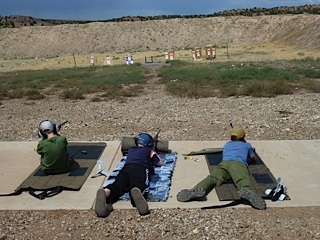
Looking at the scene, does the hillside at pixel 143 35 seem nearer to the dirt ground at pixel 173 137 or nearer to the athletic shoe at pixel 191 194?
the dirt ground at pixel 173 137

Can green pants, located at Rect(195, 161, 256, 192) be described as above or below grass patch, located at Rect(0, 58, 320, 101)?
above

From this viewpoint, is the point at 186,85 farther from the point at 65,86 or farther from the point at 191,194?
the point at 191,194

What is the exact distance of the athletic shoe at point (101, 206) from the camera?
16.4ft

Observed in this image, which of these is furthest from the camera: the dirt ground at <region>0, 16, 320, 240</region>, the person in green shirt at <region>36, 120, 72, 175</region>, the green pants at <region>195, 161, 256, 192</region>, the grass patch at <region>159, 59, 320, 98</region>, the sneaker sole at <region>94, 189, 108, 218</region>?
the grass patch at <region>159, 59, 320, 98</region>

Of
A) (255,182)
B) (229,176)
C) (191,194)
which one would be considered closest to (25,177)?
(191,194)

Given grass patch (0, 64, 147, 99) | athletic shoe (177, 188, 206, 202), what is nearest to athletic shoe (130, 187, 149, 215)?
athletic shoe (177, 188, 206, 202)

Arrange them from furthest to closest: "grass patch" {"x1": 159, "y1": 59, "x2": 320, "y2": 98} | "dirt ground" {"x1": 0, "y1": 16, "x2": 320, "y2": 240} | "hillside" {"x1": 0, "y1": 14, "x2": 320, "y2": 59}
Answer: "hillside" {"x1": 0, "y1": 14, "x2": 320, "y2": 59} < "grass patch" {"x1": 159, "y1": 59, "x2": 320, "y2": 98} < "dirt ground" {"x1": 0, "y1": 16, "x2": 320, "y2": 240}

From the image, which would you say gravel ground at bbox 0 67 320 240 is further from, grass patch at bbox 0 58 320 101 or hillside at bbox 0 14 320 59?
hillside at bbox 0 14 320 59

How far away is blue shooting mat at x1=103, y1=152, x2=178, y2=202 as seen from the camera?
542 cm

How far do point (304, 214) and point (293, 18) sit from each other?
196ft

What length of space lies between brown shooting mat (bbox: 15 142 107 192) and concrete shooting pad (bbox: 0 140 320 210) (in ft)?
0.30

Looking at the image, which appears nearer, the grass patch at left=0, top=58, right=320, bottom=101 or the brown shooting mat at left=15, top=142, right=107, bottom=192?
the brown shooting mat at left=15, top=142, right=107, bottom=192

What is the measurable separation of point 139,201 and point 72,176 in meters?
1.48

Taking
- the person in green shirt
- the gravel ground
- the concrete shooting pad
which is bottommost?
the gravel ground
